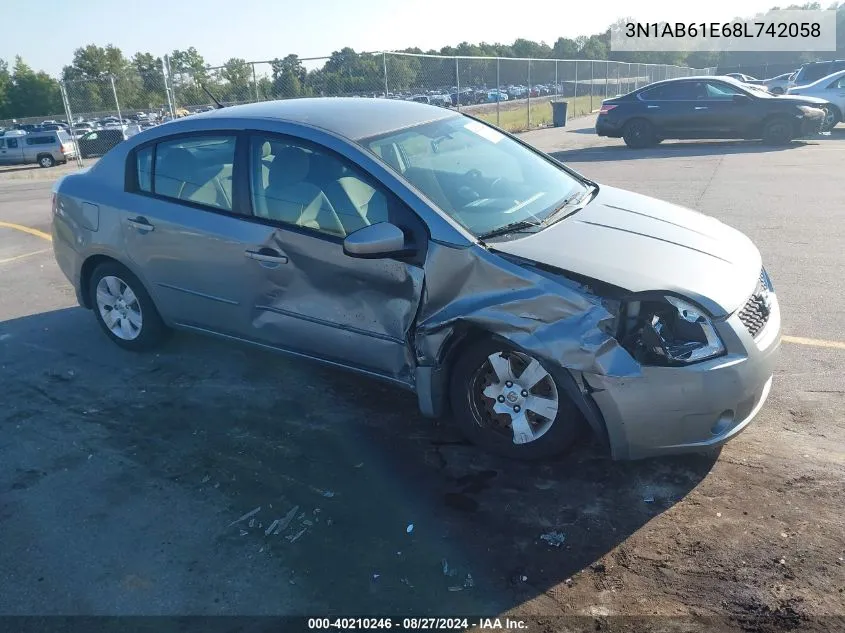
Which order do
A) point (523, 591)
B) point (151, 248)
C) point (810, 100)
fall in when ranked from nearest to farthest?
point (523, 591) < point (151, 248) < point (810, 100)

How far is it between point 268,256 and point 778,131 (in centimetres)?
1523

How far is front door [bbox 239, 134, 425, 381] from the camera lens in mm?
3670

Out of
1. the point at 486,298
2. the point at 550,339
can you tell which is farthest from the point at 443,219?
the point at 550,339

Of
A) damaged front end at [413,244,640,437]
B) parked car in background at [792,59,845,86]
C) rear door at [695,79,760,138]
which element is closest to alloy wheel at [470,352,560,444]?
damaged front end at [413,244,640,437]

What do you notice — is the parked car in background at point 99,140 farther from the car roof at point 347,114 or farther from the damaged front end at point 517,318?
the damaged front end at point 517,318

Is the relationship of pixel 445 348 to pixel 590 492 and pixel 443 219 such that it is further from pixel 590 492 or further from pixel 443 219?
pixel 590 492

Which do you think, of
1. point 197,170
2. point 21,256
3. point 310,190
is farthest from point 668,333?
point 21,256

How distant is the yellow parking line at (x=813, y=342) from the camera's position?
481 centimetres

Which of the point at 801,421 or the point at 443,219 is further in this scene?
the point at 801,421

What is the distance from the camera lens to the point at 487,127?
494 cm

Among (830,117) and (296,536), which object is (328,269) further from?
(830,117)

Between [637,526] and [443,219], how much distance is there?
1711mm

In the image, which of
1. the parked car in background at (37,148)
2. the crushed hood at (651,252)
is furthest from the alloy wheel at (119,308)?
the parked car in background at (37,148)

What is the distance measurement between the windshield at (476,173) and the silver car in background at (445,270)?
16mm
